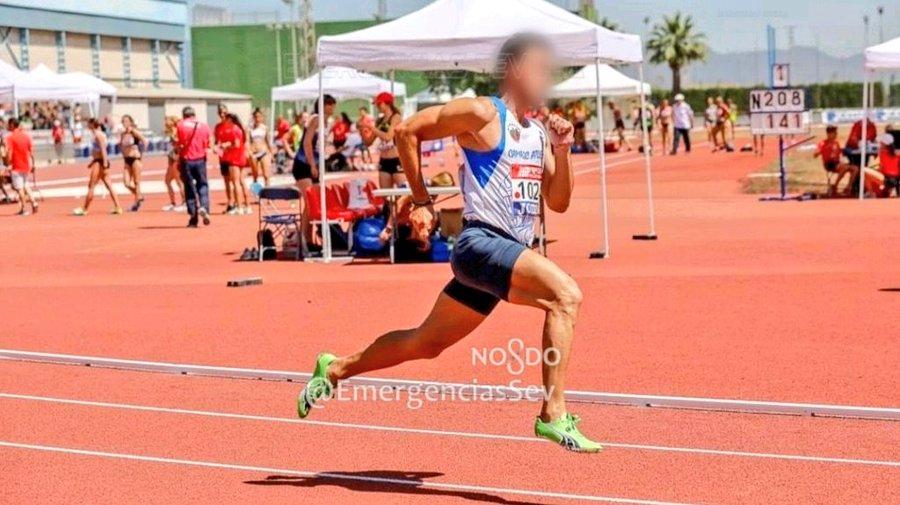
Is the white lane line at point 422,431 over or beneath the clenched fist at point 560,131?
beneath

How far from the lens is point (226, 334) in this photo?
38.6 ft

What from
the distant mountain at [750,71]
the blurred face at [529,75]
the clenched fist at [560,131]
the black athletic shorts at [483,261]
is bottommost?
the black athletic shorts at [483,261]

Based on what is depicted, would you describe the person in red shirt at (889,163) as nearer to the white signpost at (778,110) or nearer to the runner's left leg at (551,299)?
the white signpost at (778,110)

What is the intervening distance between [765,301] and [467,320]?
6.67m

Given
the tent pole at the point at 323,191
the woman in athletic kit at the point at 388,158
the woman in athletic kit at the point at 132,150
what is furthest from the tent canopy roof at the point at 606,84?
the tent pole at the point at 323,191

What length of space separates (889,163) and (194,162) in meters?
11.6

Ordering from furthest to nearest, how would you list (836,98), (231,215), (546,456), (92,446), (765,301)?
(836,98), (231,215), (765,301), (92,446), (546,456)

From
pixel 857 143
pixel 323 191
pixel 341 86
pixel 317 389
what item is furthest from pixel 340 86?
pixel 317 389

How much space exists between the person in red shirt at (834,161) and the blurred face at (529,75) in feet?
66.9

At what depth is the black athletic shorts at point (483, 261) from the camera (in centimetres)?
639

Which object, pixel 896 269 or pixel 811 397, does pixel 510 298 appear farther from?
pixel 896 269

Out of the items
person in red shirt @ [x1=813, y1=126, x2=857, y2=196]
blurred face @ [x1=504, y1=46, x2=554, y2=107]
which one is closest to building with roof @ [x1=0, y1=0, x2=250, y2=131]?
person in red shirt @ [x1=813, y1=126, x2=857, y2=196]

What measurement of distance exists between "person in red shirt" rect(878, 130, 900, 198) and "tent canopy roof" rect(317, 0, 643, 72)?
9.21 metres

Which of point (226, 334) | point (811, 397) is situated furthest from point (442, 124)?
point (226, 334)
